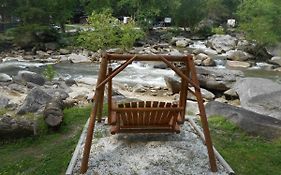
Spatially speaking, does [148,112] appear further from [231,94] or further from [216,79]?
[216,79]

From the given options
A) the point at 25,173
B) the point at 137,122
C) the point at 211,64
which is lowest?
the point at 211,64

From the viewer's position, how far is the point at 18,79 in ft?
51.8

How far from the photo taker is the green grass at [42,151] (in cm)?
552

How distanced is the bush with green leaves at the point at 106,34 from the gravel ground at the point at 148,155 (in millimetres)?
17827

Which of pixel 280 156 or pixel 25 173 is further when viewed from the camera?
pixel 280 156

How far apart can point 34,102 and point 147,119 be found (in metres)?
4.16

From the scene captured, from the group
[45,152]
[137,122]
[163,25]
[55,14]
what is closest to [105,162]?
[137,122]

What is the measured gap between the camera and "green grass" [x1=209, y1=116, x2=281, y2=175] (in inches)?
222

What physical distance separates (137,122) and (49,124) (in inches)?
85.6

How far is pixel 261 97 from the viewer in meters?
10.9

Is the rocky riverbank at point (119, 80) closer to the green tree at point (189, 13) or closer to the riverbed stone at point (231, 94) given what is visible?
the riverbed stone at point (231, 94)

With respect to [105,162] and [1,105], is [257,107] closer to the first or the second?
[105,162]

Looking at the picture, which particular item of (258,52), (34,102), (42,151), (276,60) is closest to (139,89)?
(34,102)

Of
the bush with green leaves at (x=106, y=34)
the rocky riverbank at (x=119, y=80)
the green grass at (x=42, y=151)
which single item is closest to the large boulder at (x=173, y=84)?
the rocky riverbank at (x=119, y=80)
